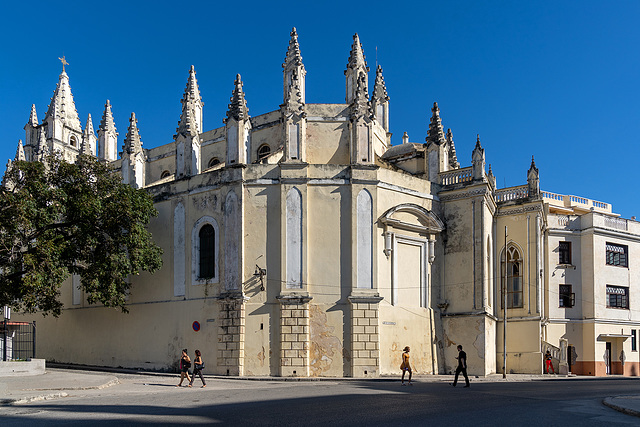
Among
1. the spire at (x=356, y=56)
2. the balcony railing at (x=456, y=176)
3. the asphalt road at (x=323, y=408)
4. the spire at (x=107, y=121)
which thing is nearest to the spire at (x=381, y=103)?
the spire at (x=356, y=56)

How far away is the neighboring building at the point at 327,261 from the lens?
2688 cm

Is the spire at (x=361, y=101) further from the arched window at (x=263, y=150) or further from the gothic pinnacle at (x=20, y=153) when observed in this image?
the gothic pinnacle at (x=20, y=153)

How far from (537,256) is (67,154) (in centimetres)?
3806

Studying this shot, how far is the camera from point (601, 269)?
126ft

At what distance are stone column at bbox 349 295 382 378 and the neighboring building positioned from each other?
0.06 m

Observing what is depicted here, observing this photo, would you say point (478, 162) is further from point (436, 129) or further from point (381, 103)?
point (381, 103)

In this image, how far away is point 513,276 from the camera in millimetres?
34750

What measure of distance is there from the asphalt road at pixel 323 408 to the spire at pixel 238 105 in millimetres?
13698

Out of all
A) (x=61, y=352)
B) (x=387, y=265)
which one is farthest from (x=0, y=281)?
(x=387, y=265)

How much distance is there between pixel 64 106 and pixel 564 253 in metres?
41.6

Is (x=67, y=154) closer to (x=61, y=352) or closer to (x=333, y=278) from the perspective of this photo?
(x=61, y=352)

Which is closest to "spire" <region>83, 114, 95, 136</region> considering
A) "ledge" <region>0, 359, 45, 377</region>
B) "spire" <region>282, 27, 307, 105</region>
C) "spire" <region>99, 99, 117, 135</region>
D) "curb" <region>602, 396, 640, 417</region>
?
"spire" <region>99, 99, 117, 135</region>

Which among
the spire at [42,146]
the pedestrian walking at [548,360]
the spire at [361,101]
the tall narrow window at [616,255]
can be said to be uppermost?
the spire at [42,146]

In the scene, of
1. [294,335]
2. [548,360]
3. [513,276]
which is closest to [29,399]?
[294,335]
